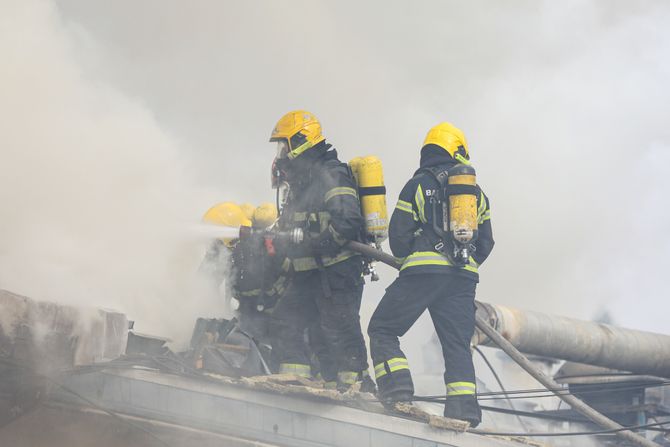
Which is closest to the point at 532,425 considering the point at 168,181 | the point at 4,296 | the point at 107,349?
the point at 168,181

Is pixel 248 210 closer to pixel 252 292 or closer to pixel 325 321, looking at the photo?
pixel 252 292

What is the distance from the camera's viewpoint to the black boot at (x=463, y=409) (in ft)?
21.5

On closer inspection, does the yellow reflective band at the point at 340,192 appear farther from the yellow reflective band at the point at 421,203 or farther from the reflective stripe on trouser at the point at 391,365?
the reflective stripe on trouser at the point at 391,365

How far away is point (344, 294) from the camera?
7.36 meters

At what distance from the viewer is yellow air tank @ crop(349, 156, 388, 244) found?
730 cm

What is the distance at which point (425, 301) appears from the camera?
671 centimetres

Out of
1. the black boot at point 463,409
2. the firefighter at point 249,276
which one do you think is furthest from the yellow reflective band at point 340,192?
the black boot at point 463,409

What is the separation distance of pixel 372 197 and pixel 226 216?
11.8 feet

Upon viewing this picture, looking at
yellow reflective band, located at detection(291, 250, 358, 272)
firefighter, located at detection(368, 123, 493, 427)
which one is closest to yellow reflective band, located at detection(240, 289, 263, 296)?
yellow reflective band, located at detection(291, 250, 358, 272)

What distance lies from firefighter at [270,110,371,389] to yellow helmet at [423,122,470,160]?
30.4 inches

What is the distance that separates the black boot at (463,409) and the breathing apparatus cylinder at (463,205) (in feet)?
3.24

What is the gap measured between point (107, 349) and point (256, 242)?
1876mm

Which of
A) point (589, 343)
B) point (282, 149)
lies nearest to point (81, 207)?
point (282, 149)

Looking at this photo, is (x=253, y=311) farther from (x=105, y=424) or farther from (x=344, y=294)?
(x=105, y=424)
